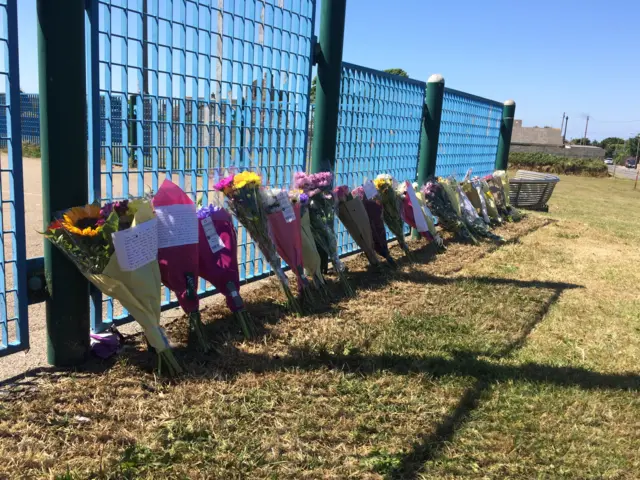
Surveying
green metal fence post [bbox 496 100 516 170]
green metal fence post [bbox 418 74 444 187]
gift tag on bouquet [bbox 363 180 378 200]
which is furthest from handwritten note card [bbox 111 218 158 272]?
green metal fence post [bbox 496 100 516 170]

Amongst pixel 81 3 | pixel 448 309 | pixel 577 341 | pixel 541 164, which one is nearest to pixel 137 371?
pixel 81 3

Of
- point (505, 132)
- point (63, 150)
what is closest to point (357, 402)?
point (63, 150)

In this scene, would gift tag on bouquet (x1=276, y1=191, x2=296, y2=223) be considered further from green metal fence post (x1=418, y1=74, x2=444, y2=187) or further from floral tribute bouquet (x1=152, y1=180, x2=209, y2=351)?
green metal fence post (x1=418, y1=74, x2=444, y2=187)

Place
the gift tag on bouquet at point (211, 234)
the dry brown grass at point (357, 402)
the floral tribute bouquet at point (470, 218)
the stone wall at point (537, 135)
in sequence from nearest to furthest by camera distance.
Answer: the dry brown grass at point (357, 402), the gift tag on bouquet at point (211, 234), the floral tribute bouquet at point (470, 218), the stone wall at point (537, 135)

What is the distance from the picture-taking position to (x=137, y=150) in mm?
3227

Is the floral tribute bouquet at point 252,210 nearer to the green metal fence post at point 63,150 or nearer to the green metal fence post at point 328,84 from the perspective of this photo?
the green metal fence post at point 63,150

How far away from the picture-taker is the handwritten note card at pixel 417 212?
5873 millimetres

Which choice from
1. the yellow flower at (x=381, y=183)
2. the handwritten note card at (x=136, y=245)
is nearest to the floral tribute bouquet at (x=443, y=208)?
the yellow flower at (x=381, y=183)

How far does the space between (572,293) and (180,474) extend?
401 centimetres

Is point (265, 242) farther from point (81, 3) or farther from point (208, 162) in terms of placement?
point (81, 3)

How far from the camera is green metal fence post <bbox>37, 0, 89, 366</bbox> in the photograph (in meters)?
2.51

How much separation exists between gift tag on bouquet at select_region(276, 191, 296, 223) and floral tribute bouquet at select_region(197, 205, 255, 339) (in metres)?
0.48

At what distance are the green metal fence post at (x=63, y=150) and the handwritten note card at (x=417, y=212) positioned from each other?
3.81 metres

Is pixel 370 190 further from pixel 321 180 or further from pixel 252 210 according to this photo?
pixel 252 210
